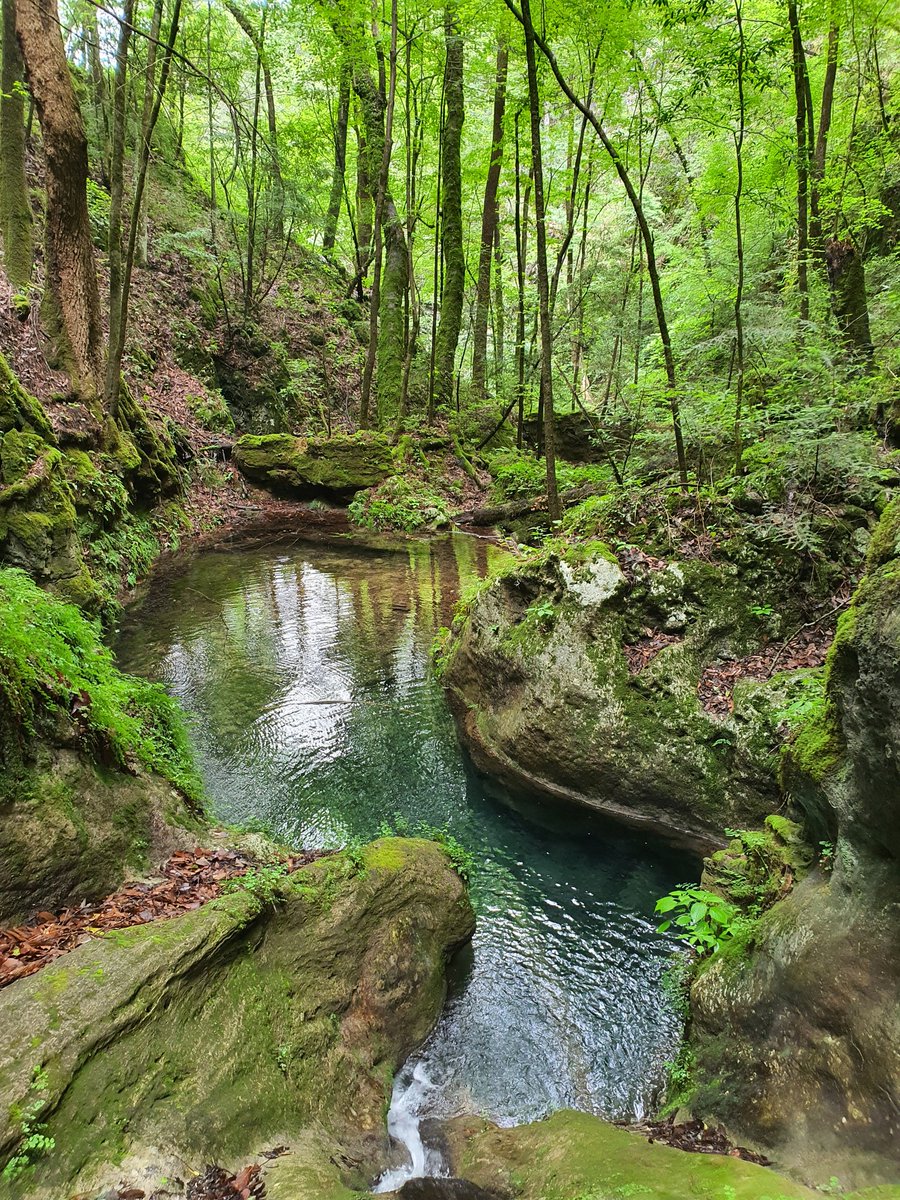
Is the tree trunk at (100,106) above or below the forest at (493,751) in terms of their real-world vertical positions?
above

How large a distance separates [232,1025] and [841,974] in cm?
313

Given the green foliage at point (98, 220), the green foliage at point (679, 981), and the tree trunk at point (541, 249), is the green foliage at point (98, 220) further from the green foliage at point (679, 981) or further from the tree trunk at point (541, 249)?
the green foliage at point (679, 981)

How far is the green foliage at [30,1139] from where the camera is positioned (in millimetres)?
2293

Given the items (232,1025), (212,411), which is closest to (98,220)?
(212,411)

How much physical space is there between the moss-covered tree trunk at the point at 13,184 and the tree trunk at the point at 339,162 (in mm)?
10887

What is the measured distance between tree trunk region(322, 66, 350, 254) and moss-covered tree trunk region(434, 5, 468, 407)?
4701 millimetres

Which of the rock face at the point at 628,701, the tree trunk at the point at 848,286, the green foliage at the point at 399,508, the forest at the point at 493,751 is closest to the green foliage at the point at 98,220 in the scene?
the forest at the point at 493,751

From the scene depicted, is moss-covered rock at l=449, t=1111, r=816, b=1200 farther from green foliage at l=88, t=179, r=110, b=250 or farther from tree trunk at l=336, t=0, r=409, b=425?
green foliage at l=88, t=179, r=110, b=250

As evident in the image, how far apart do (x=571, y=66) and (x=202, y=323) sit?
1371 centimetres

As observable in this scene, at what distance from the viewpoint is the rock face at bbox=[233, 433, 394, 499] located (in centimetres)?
1880

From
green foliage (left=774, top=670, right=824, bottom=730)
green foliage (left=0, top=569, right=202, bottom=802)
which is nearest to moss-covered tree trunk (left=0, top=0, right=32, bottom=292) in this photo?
green foliage (left=0, top=569, right=202, bottom=802)

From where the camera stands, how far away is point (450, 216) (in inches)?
809

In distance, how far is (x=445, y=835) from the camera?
6270 mm

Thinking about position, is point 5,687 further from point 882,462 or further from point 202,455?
point 202,455
